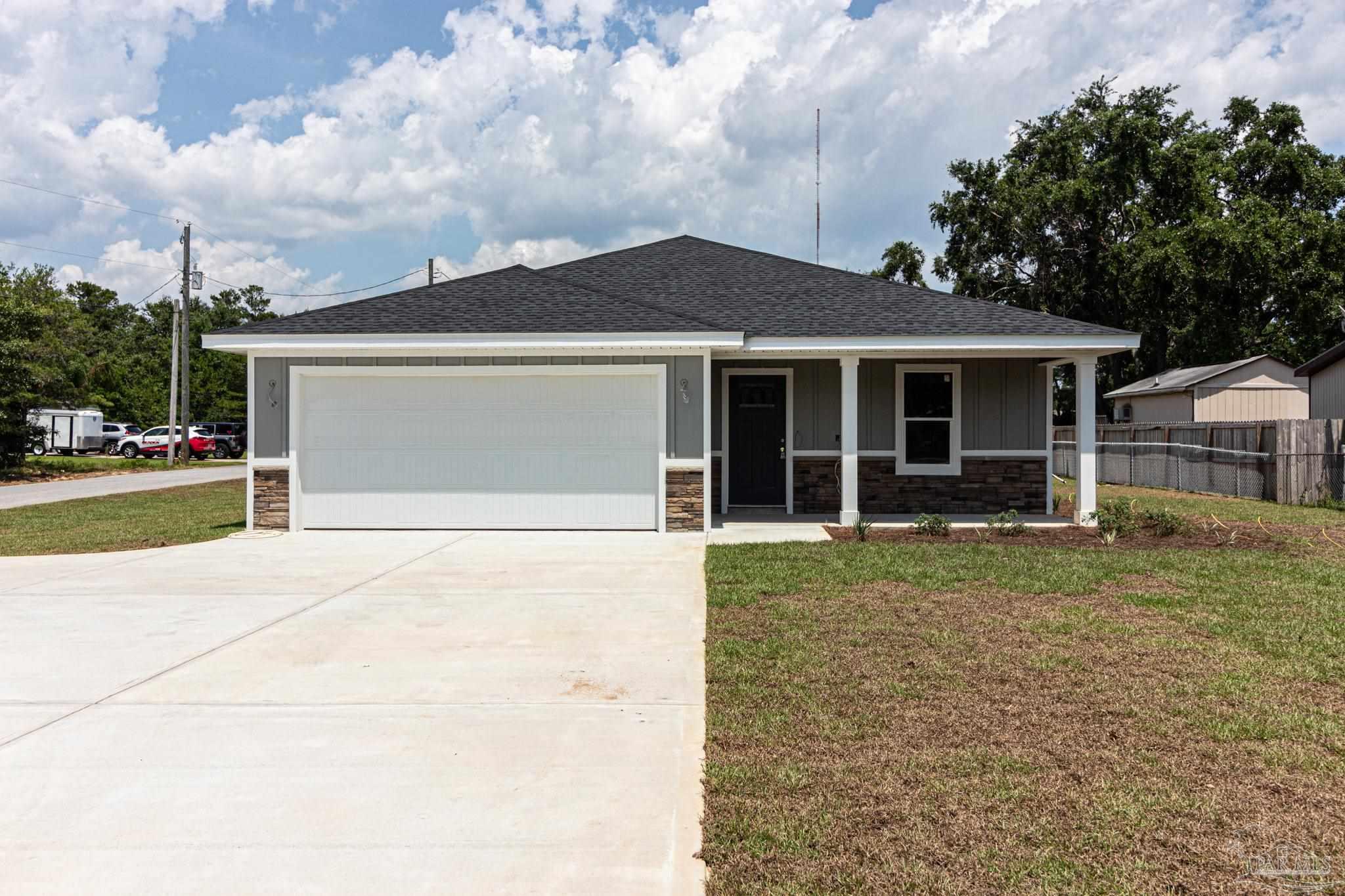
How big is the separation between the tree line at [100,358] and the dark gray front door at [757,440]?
16959mm

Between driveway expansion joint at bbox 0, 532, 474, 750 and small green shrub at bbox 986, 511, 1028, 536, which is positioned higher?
small green shrub at bbox 986, 511, 1028, 536

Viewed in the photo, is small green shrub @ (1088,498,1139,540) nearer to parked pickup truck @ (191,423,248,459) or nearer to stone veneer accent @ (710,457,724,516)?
stone veneer accent @ (710,457,724,516)

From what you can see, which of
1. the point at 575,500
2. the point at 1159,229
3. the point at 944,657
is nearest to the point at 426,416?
the point at 575,500

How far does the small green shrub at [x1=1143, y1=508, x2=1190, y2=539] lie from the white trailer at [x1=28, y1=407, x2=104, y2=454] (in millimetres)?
41893

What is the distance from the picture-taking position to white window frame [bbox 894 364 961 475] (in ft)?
46.4

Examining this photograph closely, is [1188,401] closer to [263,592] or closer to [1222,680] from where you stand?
[1222,680]

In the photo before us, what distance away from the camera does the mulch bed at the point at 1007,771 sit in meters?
3.12

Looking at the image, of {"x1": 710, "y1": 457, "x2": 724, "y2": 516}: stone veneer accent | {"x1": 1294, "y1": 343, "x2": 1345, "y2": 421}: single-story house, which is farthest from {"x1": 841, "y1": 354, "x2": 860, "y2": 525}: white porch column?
{"x1": 1294, "y1": 343, "x2": 1345, "y2": 421}: single-story house

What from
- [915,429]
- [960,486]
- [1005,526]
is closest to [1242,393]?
[960,486]

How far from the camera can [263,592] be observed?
8062 mm

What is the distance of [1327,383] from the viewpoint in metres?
20.5

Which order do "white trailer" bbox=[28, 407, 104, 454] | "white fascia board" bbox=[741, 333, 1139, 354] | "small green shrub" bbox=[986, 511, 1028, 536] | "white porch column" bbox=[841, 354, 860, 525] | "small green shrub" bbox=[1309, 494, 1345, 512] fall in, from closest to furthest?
"small green shrub" bbox=[986, 511, 1028, 536], "white fascia board" bbox=[741, 333, 1139, 354], "white porch column" bbox=[841, 354, 860, 525], "small green shrub" bbox=[1309, 494, 1345, 512], "white trailer" bbox=[28, 407, 104, 454]

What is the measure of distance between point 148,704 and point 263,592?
3.23m

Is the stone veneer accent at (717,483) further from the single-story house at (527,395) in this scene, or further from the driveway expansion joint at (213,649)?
the driveway expansion joint at (213,649)
